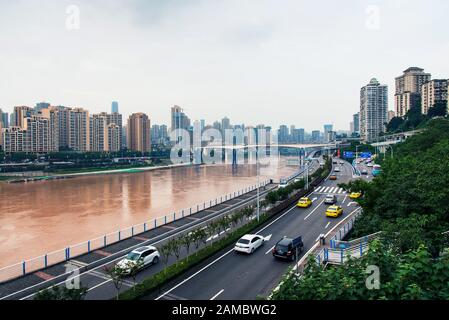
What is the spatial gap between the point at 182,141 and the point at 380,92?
83.7 m

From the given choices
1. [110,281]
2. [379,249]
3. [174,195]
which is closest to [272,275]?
[110,281]

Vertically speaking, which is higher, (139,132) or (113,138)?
(139,132)

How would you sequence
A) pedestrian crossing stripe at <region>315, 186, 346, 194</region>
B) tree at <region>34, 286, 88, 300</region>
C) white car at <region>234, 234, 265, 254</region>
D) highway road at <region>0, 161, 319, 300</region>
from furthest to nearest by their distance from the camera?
pedestrian crossing stripe at <region>315, 186, 346, 194</region> < white car at <region>234, 234, 265, 254</region> < highway road at <region>0, 161, 319, 300</region> < tree at <region>34, 286, 88, 300</region>

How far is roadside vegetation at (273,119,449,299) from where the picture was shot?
158 inches

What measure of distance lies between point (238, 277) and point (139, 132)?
107 metres

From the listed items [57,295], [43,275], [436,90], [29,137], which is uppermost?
[436,90]

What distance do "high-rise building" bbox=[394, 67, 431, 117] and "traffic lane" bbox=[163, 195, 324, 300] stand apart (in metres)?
107

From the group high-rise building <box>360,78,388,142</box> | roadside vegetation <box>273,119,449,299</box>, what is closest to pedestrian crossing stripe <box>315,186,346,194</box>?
roadside vegetation <box>273,119,449,299</box>

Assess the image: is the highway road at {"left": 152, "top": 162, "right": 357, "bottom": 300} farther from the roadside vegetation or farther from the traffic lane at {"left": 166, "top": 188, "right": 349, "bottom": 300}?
the roadside vegetation

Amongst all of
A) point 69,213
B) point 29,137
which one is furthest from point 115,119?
point 69,213

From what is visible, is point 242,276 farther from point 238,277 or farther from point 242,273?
point 242,273

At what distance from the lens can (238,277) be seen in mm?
11617

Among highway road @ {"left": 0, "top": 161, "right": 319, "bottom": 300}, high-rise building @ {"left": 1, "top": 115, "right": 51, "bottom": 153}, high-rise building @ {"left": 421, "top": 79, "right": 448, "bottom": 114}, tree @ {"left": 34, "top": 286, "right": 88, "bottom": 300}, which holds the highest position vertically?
high-rise building @ {"left": 421, "top": 79, "right": 448, "bottom": 114}
